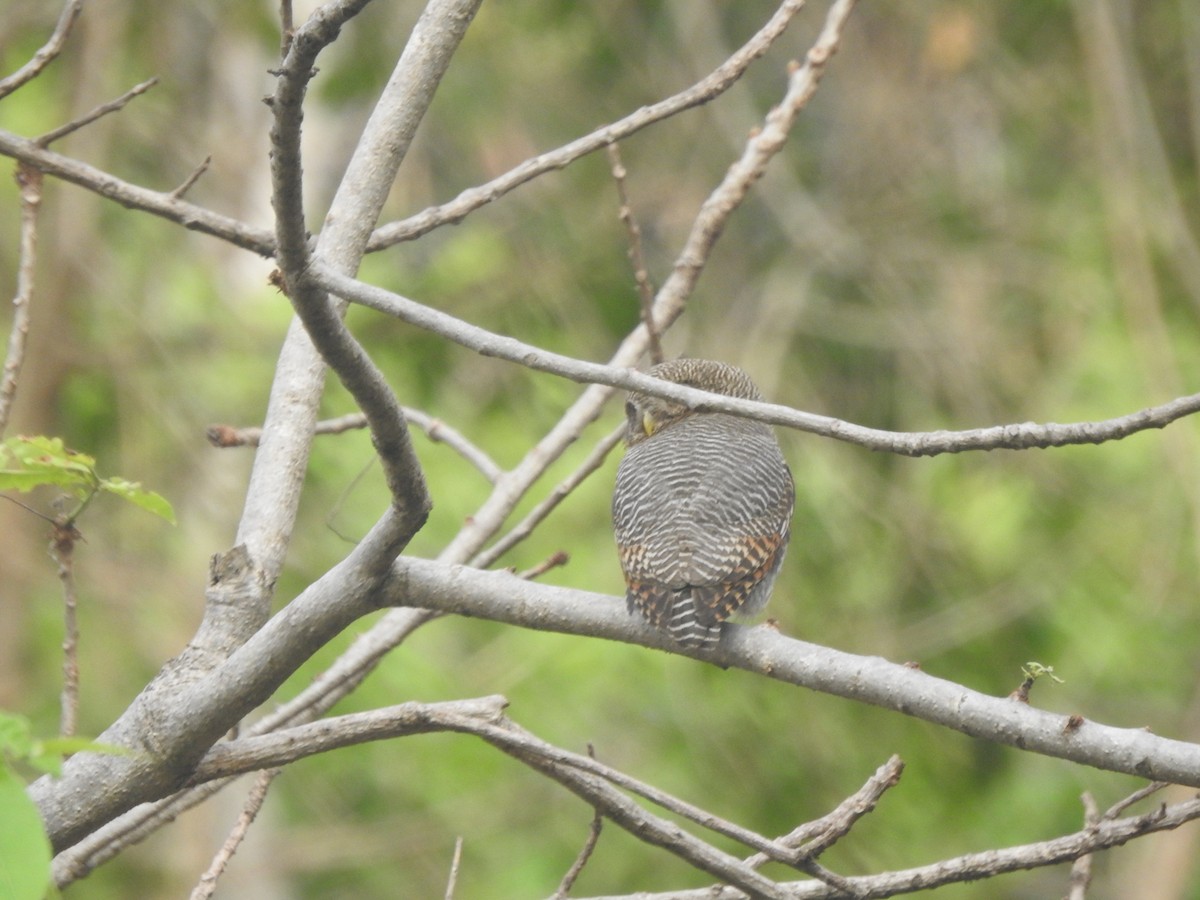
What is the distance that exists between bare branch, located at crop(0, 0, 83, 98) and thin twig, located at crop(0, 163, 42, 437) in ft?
0.82

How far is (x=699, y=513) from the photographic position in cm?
438

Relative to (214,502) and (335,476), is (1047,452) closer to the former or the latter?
(335,476)

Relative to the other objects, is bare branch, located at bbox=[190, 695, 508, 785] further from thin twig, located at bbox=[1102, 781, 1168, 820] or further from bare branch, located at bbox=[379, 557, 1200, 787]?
thin twig, located at bbox=[1102, 781, 1168, 820]

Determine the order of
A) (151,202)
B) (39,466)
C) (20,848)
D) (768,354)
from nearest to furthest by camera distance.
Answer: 1. (20,848)
2. (39,466)
3. (151,202)
4. (768,354)

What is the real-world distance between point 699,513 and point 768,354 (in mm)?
3215

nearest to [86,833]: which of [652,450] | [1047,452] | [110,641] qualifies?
[652,450]

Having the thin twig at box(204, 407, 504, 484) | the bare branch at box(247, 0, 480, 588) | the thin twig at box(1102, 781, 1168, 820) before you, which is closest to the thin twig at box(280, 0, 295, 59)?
the bare branch at box(247, 0, 480, 588)

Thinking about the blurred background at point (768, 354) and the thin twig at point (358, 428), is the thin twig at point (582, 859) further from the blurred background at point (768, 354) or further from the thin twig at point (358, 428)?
the blurred background at point (768, 354)

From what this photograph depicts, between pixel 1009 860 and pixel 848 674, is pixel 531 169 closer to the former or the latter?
pixel 848 674

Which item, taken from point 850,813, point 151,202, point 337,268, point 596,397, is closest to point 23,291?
point 151,202

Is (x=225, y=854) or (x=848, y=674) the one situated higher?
(x=848, y=674)

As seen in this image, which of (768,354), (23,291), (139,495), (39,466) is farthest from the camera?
(768,354)

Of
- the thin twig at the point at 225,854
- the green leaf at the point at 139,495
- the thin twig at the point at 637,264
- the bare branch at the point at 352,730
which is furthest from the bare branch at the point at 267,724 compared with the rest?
the thin twig at the point at 637,264

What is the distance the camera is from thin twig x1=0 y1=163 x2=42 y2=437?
103 inches
